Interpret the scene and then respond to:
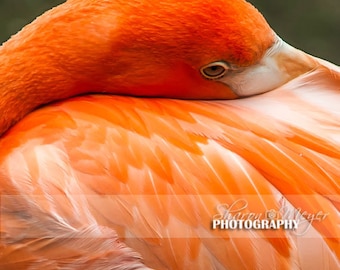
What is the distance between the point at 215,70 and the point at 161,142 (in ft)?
0.70

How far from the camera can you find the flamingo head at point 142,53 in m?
1.84

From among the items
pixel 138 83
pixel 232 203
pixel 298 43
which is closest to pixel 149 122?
pixel 138 83

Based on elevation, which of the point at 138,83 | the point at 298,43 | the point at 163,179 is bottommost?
the point at 298,43

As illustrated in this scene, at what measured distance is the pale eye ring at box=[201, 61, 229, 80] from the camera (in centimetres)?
188

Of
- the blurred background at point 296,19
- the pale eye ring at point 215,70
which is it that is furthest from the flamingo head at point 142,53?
the blurred background at point 296,19

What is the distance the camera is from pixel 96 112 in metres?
1.86

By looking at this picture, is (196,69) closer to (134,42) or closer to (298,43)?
(134,42)

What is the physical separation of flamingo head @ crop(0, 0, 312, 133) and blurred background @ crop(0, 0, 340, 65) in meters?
1.97

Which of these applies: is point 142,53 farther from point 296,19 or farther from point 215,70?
point 296,19

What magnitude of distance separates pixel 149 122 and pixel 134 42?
178 millimetres

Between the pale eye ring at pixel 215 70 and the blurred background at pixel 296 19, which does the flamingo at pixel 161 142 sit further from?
the blurred background at pixel 296 19

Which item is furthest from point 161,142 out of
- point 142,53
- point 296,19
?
point 296,19

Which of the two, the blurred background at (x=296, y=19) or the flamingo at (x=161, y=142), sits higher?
the flamingo at (x=161, y=142)

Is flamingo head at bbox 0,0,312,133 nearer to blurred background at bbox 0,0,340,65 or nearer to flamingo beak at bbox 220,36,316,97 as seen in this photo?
flamingo beak at bbox 220,36,316,97
